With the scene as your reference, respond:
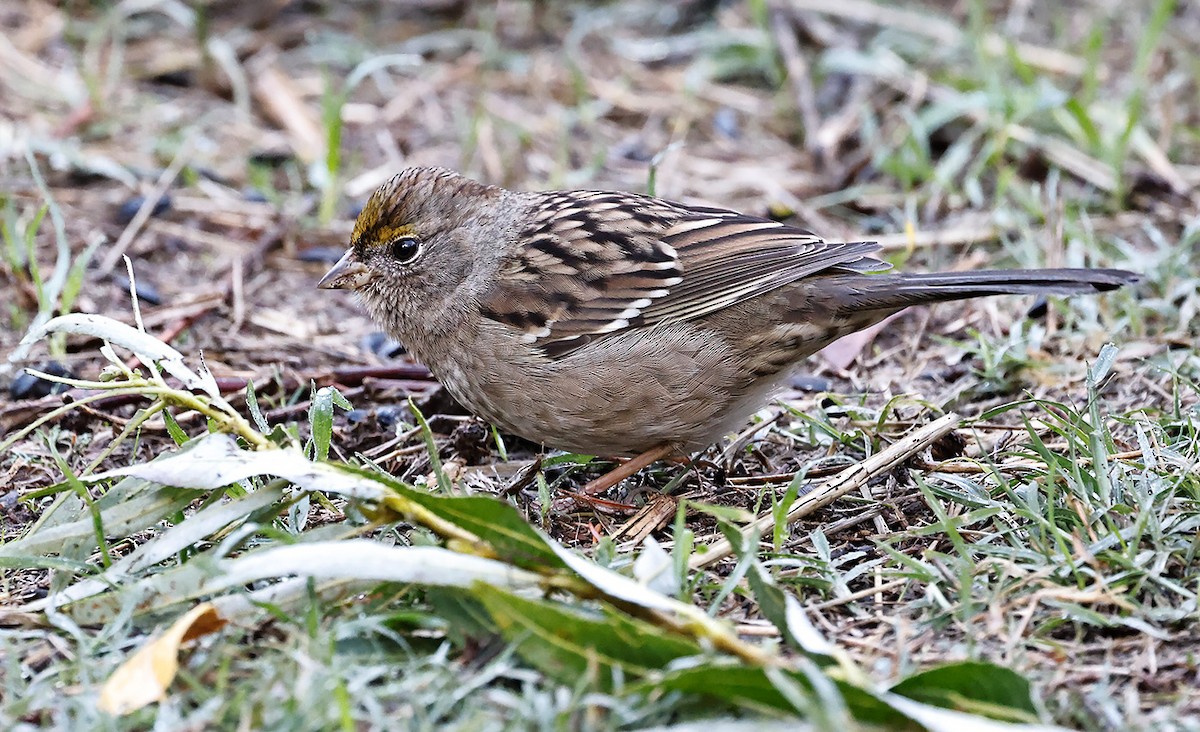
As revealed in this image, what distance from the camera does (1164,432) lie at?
3.63 m

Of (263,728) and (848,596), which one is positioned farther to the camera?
(848,596)

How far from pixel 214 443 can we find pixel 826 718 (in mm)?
1517

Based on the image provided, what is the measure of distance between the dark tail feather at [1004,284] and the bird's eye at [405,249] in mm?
1440

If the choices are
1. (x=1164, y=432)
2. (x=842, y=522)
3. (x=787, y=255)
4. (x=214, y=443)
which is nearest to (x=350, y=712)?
(x=214, y=443)

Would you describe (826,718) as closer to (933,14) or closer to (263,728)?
(263,728)

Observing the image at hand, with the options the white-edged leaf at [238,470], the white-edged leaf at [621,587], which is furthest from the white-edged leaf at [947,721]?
the white-edged leaf at [238,470]

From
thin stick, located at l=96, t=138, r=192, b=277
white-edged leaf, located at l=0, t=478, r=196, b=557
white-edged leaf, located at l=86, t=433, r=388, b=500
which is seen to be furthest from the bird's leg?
thin stick, located at l=96, t=138, r=192, b=277

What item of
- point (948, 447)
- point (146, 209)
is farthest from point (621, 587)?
point (146, 209)

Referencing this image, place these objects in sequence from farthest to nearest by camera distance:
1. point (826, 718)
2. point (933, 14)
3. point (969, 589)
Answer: point (933, 14), point (969, 589), point (826, 718)

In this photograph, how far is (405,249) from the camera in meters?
4.21

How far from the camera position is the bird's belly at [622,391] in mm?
3766

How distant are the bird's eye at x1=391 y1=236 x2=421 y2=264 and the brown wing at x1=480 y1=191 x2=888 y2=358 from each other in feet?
1.01

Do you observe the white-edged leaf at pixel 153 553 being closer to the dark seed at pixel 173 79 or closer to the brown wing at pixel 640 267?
the brown wing at pixel 640 267

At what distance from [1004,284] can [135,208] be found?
363 centimetres
